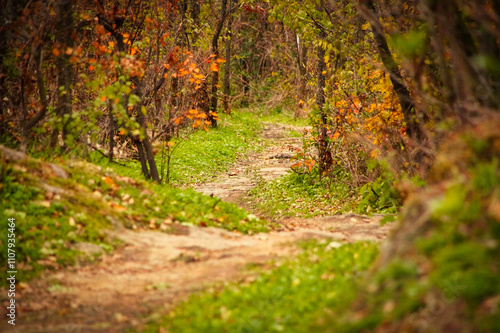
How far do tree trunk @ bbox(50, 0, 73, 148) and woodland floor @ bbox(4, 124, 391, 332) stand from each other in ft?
8.50

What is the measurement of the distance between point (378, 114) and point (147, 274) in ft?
20.1

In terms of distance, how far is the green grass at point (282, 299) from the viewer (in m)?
3.81

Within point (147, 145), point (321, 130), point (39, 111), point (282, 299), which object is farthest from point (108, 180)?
point (321, 130)

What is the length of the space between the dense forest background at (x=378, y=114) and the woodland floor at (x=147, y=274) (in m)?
1.59

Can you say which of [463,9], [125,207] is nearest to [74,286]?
[125,207]

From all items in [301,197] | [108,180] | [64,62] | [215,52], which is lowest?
[301,197]

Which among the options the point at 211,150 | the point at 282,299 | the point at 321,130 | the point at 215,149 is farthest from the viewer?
the point at 215,149

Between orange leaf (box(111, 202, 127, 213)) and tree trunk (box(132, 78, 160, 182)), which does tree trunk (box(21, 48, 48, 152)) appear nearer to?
orange leaf (box(111, 202, 127, 213))

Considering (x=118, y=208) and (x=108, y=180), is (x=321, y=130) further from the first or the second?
(x=118, y=208)

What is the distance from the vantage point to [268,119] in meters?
27.8

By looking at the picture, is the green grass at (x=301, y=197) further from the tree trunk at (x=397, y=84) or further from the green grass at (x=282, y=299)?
the green grass at (x=282, y=299)

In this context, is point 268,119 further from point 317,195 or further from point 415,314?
point 415,314

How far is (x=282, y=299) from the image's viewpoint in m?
4.25

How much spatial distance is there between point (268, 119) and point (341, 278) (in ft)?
78.1
